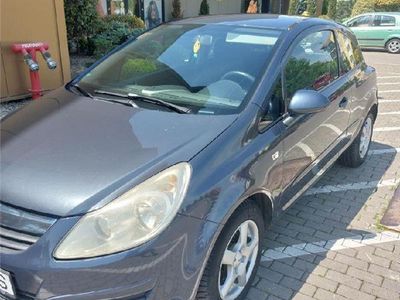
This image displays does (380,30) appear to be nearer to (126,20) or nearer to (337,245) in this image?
(126,20)

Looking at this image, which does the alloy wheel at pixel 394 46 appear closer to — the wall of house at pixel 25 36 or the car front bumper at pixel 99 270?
the wall of house at pixel 25 36

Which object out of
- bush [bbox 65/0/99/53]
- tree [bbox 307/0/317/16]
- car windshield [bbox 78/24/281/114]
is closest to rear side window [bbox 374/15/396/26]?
tree [bbox 307/0/317/16]

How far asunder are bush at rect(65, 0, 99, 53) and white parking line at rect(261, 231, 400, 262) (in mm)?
7115

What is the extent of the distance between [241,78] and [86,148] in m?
1.13

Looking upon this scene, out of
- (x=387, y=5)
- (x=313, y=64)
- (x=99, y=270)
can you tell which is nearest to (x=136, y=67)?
(x=313, y=64)

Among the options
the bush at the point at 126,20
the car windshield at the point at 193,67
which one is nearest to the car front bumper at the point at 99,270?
the car windshield at the point at 193,67

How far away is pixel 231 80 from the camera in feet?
8.98

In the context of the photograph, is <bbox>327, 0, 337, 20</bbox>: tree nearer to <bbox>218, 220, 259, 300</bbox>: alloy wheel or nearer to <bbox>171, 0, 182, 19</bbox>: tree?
<bbox>171, 0, 182, 19</bbox>: tree

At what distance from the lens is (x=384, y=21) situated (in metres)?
16.5

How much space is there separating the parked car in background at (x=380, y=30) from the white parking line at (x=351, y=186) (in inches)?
537

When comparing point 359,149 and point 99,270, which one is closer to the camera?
point 99,270

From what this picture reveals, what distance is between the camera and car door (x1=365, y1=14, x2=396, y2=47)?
16219 millimetres

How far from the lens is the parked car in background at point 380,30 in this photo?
639 inches

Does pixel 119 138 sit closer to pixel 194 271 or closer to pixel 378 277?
pixel 194 271
